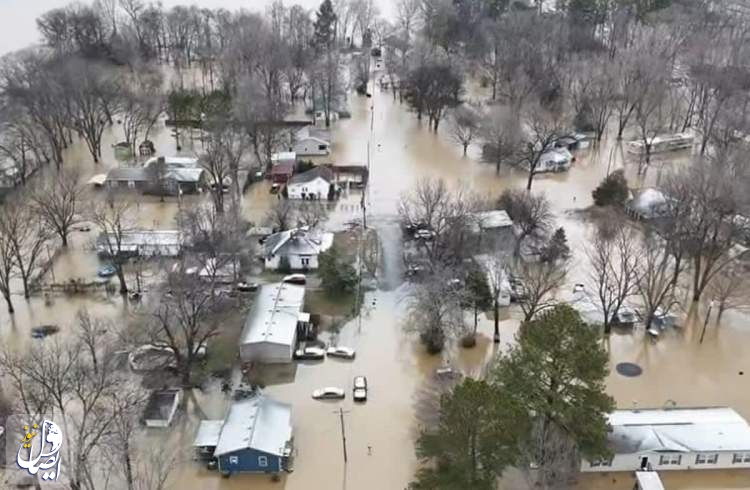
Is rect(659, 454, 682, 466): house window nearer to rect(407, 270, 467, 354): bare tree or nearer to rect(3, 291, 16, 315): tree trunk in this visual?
rect(407, 270, 467, 354): bare tree

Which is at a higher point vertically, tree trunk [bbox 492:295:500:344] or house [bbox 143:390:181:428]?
tree trunk [bbox 492:295:500:344]

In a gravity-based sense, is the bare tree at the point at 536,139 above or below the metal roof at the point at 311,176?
above

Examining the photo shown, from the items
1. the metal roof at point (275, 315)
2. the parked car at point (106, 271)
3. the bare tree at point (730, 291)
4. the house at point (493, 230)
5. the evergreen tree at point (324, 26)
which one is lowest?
the parked car at point (106, 271)

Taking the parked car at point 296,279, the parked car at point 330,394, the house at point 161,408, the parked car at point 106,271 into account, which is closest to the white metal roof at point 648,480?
the parked car at point 330,394

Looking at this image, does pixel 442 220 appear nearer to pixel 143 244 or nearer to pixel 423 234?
pixel 423 234

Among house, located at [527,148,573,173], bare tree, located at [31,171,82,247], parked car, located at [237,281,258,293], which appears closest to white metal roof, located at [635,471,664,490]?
parked car, located at [237,281,258,293]

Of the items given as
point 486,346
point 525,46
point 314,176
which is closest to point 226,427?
point 486,346

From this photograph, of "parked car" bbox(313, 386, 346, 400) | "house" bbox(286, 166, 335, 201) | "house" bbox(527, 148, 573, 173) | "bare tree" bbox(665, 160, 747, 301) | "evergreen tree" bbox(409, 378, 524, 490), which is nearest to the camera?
"evergreen tree" bbox(409, 378, 524, 490)

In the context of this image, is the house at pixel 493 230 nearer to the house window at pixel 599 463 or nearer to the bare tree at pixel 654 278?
the bare tree at pixel 654 278

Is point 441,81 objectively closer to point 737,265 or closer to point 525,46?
point 525,46
